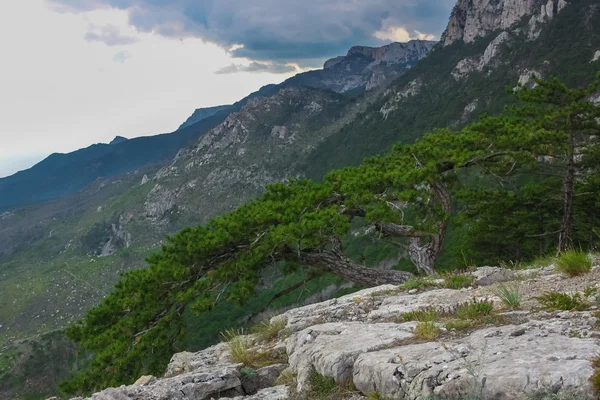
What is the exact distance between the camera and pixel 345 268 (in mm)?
14977

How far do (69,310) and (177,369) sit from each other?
7580 inches

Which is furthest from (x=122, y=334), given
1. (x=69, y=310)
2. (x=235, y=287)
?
(x=69, y=310)

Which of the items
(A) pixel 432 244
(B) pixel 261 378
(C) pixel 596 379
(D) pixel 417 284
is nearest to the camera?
(C) pixel 596 379

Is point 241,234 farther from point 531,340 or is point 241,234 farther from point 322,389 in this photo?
point 531,340

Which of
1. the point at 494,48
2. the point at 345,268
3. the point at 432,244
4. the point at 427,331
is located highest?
the point at 494,48

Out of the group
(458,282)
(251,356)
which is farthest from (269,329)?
(458,282)

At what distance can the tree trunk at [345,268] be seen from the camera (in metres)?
14.6

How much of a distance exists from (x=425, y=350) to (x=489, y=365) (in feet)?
2.76

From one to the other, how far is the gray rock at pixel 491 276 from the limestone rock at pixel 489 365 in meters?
3.40

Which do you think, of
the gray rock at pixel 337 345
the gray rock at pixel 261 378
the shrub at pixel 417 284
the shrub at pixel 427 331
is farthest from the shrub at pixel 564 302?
the gray rock at pixel 261 378

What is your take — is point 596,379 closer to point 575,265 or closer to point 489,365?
point 489,365

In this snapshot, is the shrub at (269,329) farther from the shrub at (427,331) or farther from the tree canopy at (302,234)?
the tree canopy at (302,234)

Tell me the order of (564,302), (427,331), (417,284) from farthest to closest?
(417,284)
(564,302)
(427,331)

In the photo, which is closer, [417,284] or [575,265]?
[575,265]
